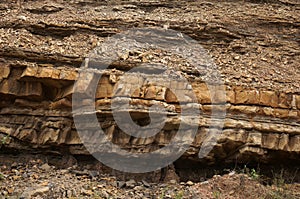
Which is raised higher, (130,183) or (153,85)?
(153,85)

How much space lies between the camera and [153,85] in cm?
738

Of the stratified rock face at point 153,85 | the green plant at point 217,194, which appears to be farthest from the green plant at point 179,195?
the stratified rock face at point 153,85

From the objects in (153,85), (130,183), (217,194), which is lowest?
(130,183)

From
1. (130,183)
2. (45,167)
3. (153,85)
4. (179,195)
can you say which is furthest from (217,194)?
(45,167)

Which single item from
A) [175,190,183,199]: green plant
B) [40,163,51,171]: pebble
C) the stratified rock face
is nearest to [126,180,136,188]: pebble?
the stratified rock face

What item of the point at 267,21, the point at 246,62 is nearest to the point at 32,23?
the point at 246,62

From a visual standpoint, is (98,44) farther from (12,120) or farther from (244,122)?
(244,122)

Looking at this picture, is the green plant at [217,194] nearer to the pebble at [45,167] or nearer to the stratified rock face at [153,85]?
the stratified rock face at [153,85]

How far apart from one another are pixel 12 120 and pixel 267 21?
6.14 m

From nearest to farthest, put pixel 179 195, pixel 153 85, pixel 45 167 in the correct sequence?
pixel 179 195
pixel 153 85
pixel 45 167

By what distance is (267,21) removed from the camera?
30.7 ft

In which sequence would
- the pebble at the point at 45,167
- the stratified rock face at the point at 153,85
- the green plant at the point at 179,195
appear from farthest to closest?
the pebble at the point at 45,167
the stratified rock face at the point at 153,85
the green plant at the point at 179,195

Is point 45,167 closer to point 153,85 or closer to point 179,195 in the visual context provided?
point 153,85

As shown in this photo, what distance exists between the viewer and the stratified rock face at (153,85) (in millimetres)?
7242
